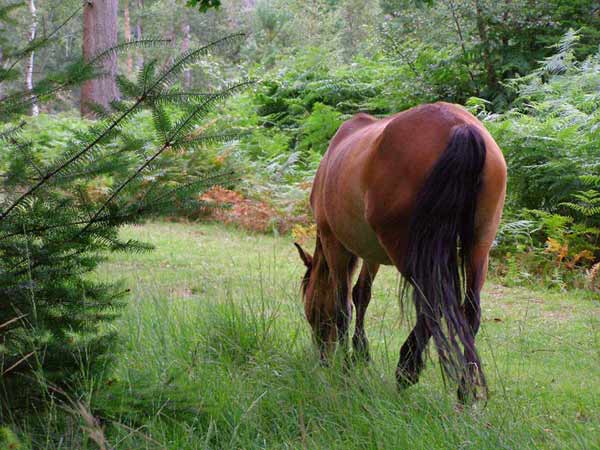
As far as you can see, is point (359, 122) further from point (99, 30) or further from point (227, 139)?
point (99, 30)

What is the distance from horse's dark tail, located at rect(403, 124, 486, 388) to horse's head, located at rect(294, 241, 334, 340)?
4.29 ft

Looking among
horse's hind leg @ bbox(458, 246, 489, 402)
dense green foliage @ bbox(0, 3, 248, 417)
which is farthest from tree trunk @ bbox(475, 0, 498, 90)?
dense green foliage @ bbox(0, 3, 248, 417)

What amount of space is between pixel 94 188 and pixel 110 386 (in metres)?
6.37

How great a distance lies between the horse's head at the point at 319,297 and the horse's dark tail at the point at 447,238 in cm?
131

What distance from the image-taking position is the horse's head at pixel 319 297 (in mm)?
4445

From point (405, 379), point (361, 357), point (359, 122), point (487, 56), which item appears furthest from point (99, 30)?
point (405, 379)

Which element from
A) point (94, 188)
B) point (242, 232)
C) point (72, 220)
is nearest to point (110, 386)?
A: point (72, 220)

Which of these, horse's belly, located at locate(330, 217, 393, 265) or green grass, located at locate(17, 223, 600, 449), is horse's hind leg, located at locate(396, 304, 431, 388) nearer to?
green grass, located at locate(17, 223, 600, 449)

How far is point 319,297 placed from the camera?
452 centimetres

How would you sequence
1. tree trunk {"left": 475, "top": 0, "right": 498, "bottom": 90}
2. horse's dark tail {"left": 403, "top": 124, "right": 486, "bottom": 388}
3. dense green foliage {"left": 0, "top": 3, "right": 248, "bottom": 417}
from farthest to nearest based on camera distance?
tree trunk {"left": 475, "top": 0, "right": 498, "bottom": 90}
horse's dark tail {"left": 403, "top": 124, "right": 486, "bottom": 388}
dense green foliage {"left": 0, "top": 3, "right": 248, "bottom": 417}

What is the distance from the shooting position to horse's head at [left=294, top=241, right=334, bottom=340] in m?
4.45

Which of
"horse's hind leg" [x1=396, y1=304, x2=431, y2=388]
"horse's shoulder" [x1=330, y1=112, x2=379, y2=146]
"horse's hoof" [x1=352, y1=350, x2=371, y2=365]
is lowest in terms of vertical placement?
"horse's hoof" [x1=352, y1=350, x2=371, y2=365]

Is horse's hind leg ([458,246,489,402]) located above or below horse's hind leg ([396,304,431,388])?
above

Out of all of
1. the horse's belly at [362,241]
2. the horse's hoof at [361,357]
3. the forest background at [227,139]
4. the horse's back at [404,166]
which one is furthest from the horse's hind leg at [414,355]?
the forest background at [227,139]
